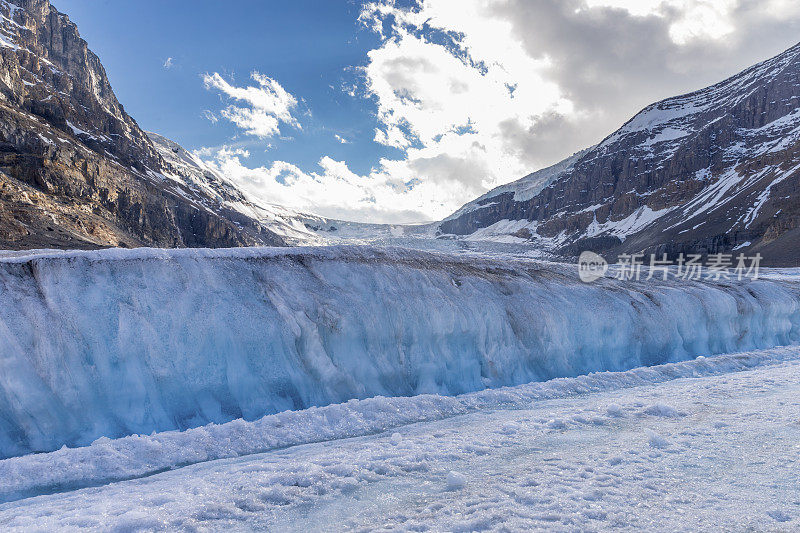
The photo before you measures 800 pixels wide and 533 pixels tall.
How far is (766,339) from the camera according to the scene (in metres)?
24.0

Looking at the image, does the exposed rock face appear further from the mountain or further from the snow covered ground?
the mountain

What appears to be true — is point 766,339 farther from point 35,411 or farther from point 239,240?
point 239,240

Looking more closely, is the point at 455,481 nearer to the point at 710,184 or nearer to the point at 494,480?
the point at 494,480

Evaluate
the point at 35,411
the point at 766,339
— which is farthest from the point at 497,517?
the point at 766,339

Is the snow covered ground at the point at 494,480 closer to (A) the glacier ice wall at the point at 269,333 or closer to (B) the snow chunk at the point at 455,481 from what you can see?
(B) the snow chunk at the point at 455,481

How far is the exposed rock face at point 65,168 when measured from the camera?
5097 centimetres

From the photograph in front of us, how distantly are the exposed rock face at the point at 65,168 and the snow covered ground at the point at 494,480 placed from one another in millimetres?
44451

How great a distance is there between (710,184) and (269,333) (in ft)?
550

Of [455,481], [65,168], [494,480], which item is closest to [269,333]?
[455,481]

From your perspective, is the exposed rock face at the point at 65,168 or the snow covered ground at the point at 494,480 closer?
the snow covered ground at the point at 494,480

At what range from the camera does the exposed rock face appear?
167ft

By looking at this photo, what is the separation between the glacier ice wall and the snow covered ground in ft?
6.46

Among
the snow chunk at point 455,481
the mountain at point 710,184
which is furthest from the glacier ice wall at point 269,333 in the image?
the mountain at point 710,184

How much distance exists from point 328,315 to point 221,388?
12.0 feet
